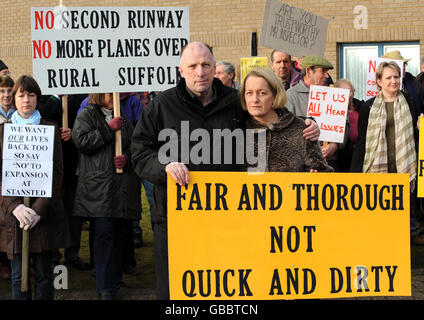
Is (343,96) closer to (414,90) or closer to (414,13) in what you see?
(414,90)

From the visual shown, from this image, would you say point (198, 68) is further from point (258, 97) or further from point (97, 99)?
point (97, 99)

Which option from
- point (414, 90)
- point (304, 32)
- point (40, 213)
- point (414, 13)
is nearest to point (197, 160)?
point (40, 213)

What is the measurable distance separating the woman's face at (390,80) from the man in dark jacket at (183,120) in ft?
9.13

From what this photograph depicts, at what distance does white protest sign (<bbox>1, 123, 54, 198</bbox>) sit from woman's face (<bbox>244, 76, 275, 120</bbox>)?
196cm

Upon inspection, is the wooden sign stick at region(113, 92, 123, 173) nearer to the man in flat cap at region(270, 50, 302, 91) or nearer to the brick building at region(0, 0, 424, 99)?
the man in flat cap at region(270, 50, 302, 91)

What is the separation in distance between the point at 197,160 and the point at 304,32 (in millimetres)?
3793

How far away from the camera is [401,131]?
21.8 feet

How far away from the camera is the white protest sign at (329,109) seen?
638 centimetres

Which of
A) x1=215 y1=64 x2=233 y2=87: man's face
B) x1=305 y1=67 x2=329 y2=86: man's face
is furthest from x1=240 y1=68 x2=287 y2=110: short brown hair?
x1=215 y1=64 x2=233 y2=87: man's face

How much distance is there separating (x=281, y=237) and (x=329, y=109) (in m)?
2.77

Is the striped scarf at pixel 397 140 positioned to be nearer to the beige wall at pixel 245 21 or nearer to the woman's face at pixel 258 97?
the woman's face at pixel 258 97

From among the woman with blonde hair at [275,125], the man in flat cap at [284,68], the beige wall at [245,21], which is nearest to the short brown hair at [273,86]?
the woman with blonde hair at [275,125]

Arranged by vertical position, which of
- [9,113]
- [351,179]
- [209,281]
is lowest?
[209,281]

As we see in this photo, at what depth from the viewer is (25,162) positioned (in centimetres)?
528
